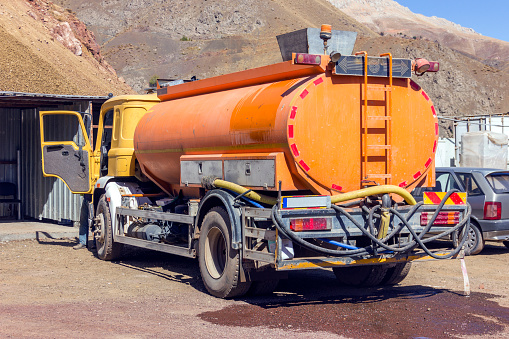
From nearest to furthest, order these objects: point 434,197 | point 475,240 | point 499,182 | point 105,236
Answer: point 434,197 → point 105,236 → point 475,240 → point 499,182

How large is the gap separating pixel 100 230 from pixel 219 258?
4.23 m

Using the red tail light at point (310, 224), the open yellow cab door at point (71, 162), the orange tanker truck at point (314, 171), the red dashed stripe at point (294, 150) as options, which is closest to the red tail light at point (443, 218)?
the orange tanker truck at point (314, 171)

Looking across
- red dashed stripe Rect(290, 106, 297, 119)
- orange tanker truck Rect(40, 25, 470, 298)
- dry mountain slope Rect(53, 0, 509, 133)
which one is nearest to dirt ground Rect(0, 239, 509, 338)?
orange tanker truck Rect(40, 25, 470, 298)

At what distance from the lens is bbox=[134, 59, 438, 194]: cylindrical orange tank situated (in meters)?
7.77

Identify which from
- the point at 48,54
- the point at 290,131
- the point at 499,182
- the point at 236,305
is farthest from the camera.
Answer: the point at 48,54

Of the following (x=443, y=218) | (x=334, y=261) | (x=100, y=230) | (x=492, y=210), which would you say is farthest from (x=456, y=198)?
(x=100, y=230)

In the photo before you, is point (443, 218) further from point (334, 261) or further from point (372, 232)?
point (334, 261)

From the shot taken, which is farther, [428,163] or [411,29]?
[411,29]

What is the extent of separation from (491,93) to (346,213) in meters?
85.5

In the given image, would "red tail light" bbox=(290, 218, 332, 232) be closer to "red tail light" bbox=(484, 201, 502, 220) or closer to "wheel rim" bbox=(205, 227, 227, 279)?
"wheel rim" bbox=(205, 227, 227, 279)

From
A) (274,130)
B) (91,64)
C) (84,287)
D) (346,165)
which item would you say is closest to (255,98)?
(274,130)

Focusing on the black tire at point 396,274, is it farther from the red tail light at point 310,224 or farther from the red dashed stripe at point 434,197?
the red tail light at point 310,224

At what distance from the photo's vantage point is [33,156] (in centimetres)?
→ 1914

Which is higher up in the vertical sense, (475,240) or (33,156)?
(33,156)
